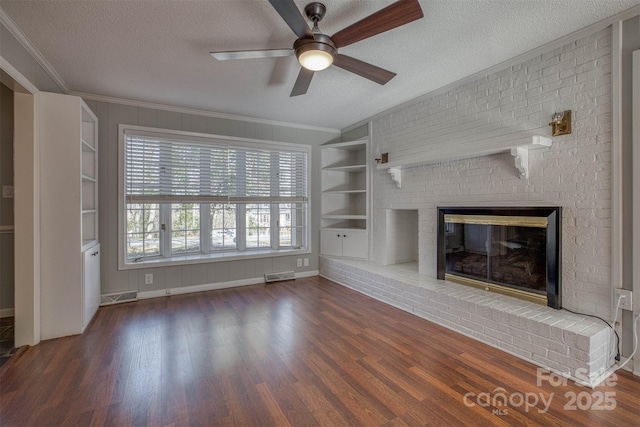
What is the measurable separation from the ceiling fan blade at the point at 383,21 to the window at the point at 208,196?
8.92 feet

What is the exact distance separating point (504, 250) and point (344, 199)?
2.76 m

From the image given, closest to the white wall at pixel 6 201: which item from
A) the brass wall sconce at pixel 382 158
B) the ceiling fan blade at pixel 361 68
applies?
the ceiling fan blade at pixel 361 68

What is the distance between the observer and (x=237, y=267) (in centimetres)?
428

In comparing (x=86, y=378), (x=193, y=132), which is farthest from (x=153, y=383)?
(x=193, y=132)

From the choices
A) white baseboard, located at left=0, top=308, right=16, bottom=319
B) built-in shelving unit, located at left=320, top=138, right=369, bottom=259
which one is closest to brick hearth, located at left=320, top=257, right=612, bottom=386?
built-in shelving unit, located at left=320, top=138, right=369, bottom=259

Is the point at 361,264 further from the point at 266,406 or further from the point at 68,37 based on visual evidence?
the point at 68,37

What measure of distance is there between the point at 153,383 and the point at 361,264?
2.87 metres

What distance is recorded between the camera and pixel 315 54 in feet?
6.36

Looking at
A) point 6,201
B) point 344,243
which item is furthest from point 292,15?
point 6,201

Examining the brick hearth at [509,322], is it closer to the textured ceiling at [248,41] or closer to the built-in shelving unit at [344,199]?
the built-in shelving unit at [344,199]

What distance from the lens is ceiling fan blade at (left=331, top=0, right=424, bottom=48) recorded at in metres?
1.59

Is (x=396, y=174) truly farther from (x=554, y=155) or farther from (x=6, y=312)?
(x=6, y=312)

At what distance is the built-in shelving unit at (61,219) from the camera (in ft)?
8.43

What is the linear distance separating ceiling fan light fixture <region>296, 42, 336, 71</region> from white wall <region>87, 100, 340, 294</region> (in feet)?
8.19
